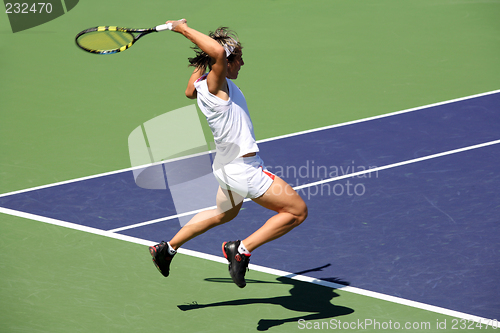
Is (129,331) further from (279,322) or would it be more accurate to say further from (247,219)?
(247,219)

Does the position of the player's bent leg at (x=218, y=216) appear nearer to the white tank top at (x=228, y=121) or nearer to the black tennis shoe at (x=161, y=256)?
the black tennis shoe at (x=161, y=256)

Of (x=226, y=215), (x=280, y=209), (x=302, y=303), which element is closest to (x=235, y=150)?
(x=280, y=209)

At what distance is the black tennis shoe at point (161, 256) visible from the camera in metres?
6.30

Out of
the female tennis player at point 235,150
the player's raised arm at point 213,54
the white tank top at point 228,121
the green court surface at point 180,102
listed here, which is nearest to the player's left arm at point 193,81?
the female tennis player at point 235,150

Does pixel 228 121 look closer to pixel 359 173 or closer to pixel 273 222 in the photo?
pixel 273 222

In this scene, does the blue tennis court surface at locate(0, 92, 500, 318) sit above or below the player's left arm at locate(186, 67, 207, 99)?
below

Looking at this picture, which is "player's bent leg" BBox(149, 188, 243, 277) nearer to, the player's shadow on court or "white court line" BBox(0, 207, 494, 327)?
the player's shadow on court

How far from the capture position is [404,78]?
42.2 feet

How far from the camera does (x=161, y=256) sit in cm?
632

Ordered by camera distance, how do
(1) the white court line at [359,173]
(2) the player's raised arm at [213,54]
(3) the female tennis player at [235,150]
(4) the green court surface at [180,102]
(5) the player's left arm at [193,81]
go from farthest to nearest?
(1) the white court line at [359,173]
(4) the green court surface at [180,102]
(5) the player's left arm at [193,81]
(3) the female tennis player at [235,150]
(2) the player's raised arm at [213,54]

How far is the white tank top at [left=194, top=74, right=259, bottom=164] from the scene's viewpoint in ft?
18.6

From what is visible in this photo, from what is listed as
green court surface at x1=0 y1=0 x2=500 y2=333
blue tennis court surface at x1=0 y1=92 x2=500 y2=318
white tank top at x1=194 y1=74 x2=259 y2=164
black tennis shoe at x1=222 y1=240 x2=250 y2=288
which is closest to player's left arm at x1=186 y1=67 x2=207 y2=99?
white tank top at x1=194 y1=74 x2=259 y2=164

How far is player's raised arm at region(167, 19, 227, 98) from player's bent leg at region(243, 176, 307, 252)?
3.13 feet

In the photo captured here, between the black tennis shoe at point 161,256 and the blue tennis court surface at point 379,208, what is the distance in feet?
3.36
